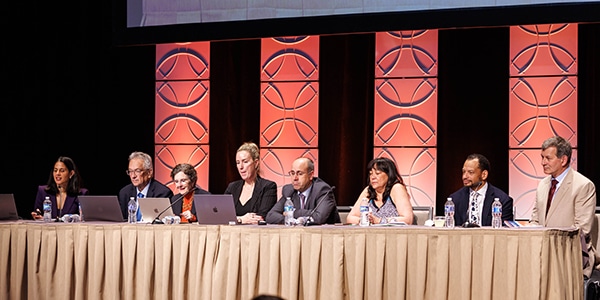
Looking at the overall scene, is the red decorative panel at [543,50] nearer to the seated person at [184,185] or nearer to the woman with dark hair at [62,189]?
the seated person at [184,185]

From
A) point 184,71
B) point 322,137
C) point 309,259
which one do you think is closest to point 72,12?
point 184,71

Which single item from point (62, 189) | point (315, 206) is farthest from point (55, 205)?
point (315, 206)

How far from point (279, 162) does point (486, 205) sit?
236cm

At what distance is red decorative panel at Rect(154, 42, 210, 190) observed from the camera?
24.7ft

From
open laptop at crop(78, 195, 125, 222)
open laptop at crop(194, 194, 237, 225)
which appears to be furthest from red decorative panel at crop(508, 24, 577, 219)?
open laptop at crop(78, 195, 125, 222)

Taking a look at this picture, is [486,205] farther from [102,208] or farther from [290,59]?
[290,59]

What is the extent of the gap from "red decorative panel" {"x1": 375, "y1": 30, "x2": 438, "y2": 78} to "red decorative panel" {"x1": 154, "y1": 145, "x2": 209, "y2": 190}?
1.71 m

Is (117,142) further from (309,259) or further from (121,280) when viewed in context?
(309,259)

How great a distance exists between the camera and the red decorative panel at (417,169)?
696 cm

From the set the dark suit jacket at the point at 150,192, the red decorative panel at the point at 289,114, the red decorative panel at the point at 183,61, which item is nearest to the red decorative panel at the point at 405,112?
the red decorative panel at the point at 289,114

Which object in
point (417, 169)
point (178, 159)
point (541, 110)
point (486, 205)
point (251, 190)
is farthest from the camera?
point (178, 159)

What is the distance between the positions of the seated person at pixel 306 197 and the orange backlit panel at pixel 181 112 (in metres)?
2.35

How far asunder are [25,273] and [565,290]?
286cm

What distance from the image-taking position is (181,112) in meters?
7.61
